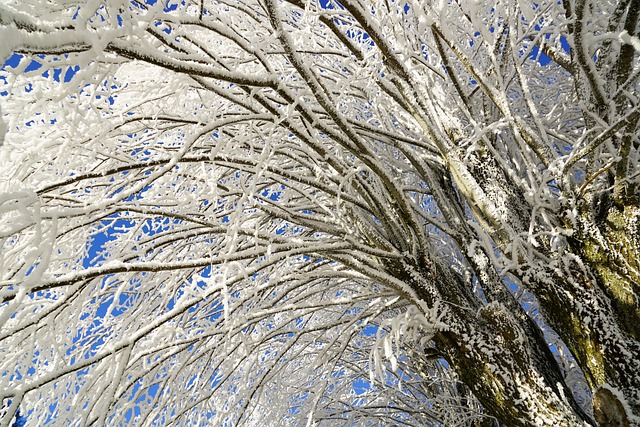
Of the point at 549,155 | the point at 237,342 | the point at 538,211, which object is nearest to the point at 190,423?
the point at 237,342

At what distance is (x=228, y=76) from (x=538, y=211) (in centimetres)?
188

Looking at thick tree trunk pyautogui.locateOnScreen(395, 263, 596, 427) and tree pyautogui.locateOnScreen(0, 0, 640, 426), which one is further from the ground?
tree pyautogui.locateOnScreen(0, 0, 640, 426)

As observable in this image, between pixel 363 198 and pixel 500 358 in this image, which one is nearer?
pixel 500 358

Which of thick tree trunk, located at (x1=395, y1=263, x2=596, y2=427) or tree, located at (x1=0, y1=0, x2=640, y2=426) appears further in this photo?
thick tree trunk, located at (x1=395, y1=263, x2=596, y2=427)

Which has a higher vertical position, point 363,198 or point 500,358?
point 363,198

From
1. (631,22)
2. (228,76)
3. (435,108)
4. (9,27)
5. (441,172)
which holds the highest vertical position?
(435,108)

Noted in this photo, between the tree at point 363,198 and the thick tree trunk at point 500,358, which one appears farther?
the thick tree trunk at point 500,358

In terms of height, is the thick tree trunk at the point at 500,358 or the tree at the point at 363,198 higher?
the tree at the point at 363,198

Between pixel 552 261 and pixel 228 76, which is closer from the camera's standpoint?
pixel 228 76

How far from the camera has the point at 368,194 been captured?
8.79ft

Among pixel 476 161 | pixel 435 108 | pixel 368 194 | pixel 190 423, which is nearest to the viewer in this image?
pixel 368 194

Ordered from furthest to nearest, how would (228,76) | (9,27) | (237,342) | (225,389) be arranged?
(225,389)
(237,342)
(228,76)
(9,27)

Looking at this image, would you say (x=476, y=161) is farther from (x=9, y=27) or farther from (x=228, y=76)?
(x=9, y=27)

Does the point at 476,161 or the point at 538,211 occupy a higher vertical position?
the point at 476,161
